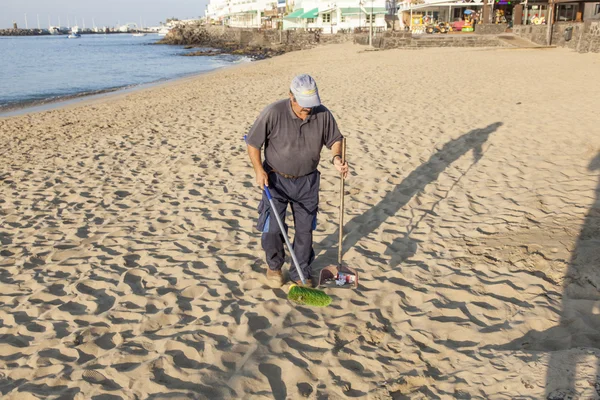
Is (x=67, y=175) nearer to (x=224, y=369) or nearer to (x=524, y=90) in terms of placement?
(x=224, y=369)

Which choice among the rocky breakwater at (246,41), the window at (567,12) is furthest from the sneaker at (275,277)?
the rocky breakwater at (246,41)

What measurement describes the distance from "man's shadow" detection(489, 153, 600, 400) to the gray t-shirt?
6.03 ft

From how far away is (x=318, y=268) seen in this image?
4.46 metres

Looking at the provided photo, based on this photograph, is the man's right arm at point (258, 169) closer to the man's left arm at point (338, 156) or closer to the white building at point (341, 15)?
the man's left arm at point (338, 156)

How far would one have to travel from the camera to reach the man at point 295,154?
362cm

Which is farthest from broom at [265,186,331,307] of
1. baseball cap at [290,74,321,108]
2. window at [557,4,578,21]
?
window at [557,4,578,21]

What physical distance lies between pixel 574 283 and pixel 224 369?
9.22 feet

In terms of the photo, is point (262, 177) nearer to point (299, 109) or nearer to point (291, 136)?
point (291, 136)

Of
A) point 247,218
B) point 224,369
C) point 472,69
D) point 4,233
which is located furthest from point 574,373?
point 472,69

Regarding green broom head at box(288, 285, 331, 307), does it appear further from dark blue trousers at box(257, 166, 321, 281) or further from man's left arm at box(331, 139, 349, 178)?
man's left arm at box(331, 139, 349, 178)

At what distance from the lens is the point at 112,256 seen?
470 cm

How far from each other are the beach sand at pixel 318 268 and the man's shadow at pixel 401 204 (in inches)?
1.0

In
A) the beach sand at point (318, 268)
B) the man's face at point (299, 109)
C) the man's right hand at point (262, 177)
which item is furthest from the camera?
the man's right hand at point (262, 177)

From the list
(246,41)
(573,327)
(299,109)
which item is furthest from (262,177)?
(246,41)
